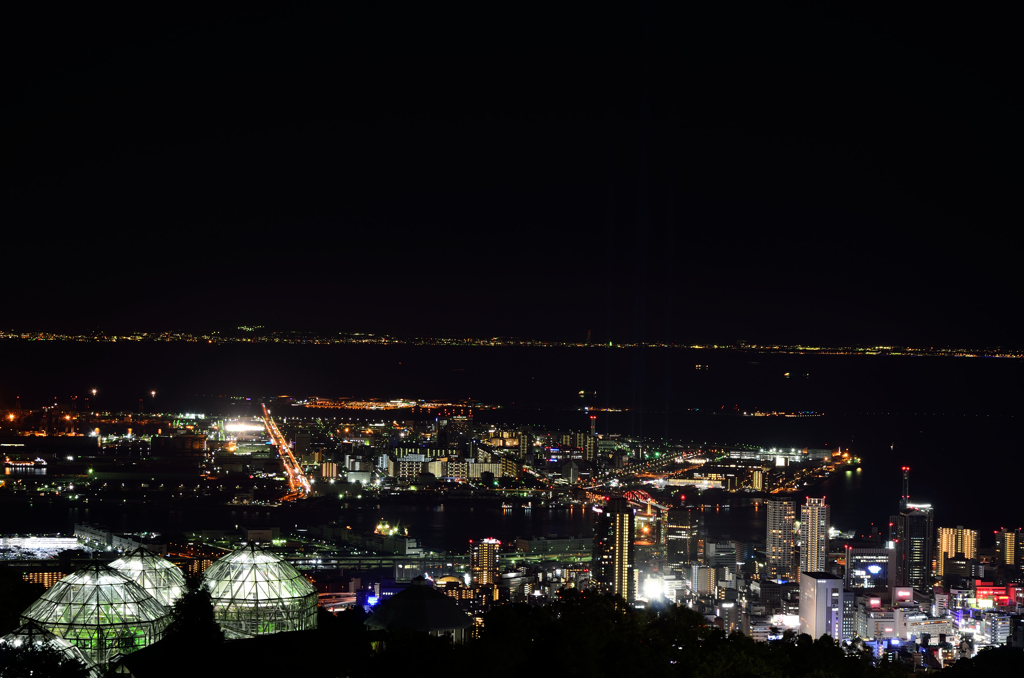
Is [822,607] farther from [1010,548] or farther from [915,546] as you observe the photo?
[1010,548]

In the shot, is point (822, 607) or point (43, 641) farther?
point (822, 607)

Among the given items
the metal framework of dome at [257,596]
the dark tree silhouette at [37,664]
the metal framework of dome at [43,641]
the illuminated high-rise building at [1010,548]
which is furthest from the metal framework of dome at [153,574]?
the illuminated high-rise building at [1010,548]

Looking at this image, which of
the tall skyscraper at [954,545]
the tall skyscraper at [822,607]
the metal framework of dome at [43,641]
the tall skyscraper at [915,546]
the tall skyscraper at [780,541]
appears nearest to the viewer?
the metal framework of dome at [43,641]

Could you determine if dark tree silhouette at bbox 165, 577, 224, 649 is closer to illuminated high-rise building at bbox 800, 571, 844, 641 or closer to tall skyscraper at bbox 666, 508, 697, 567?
illuminated high-rise building at bbox 800, 571, 844, 641

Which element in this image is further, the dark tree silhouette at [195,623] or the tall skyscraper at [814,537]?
the tall skyscraper at [814,537]

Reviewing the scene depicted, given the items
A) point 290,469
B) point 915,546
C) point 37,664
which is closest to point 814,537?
point 915,546

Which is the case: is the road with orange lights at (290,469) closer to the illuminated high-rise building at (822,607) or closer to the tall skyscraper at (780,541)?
the tall skyscraper at (780,541)
